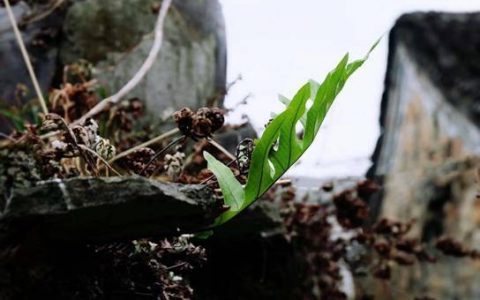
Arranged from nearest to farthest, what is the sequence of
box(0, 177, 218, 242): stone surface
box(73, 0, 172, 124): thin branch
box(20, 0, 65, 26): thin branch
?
1. box(0, 177, 218, 242): stone surface
2. box(73, 0, 172, 124): thin branch
3. box(20, 0, 65, 26): thin branch

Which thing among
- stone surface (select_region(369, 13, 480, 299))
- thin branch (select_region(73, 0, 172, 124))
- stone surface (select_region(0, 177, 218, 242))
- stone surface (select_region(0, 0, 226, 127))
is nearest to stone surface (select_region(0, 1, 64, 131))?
stone surface (select_region(0, 0, 226, 127))

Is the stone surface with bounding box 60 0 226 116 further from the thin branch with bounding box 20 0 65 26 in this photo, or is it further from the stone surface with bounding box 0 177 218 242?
the stone surface with bounding box 0 177 218 242

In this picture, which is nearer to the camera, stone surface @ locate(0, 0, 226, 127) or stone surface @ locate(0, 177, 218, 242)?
stone surface @ locate(0, 177, 218, 242)

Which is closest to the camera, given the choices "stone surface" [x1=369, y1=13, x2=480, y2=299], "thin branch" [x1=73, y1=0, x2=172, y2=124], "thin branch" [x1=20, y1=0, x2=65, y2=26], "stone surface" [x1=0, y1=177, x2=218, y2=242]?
"stone surface" [x1=0, y1=177, x2=218, y2=242]

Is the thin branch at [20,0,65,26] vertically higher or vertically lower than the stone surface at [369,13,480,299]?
higher

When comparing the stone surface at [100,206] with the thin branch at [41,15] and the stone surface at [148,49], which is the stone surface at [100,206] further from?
the thin branch at [41,15]

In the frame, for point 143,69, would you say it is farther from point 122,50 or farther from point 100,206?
point 100,206

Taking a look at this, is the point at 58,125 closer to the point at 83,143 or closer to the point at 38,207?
the point at 83,143

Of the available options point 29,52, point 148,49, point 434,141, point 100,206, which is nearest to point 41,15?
point 29,52
